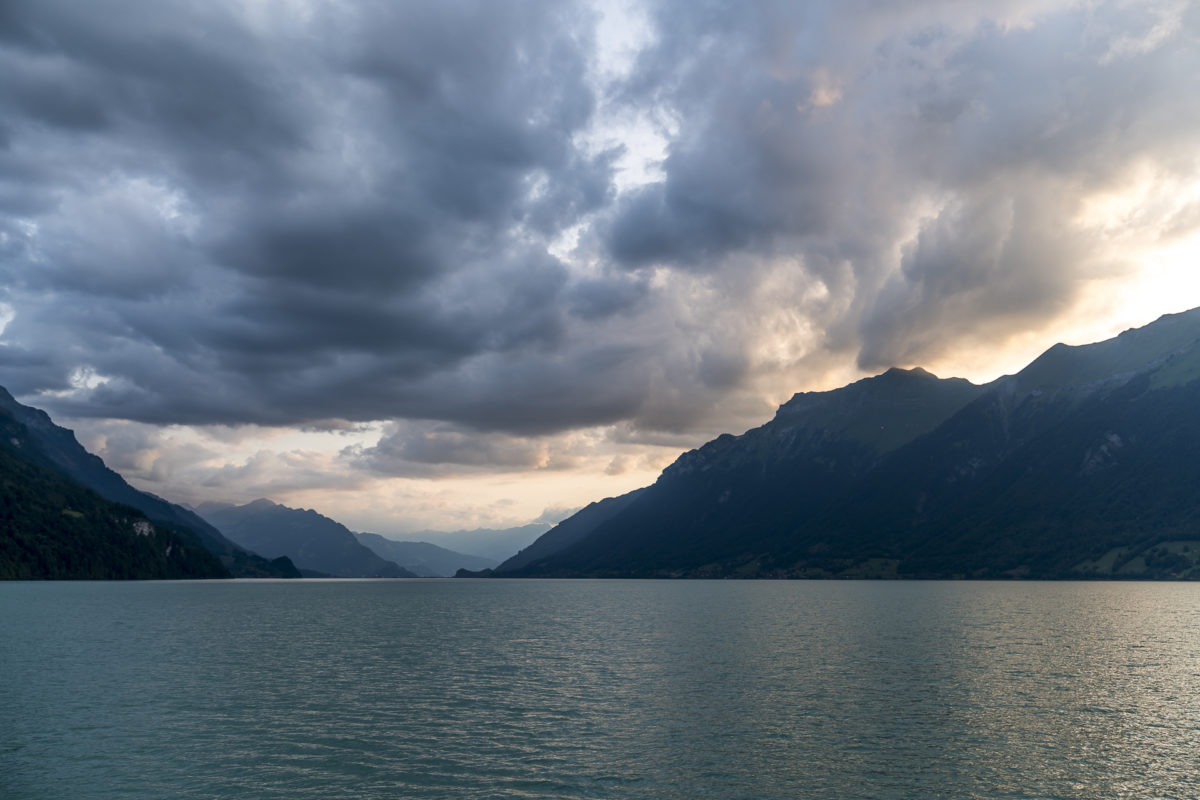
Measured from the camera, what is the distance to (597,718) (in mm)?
68938

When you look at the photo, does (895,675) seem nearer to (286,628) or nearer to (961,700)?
(961,700)

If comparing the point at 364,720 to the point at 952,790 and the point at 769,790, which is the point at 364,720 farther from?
the point at 952,790

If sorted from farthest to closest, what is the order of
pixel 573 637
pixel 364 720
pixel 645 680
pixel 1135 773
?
pixel 573 637
pixel 645 680
pixel 364 720
pixel 1135 773

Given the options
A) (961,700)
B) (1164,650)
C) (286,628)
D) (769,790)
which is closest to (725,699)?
(961,700)

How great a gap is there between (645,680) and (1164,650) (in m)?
93.1

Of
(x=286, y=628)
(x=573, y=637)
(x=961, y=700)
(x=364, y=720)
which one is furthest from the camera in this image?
(x=286, y=628)

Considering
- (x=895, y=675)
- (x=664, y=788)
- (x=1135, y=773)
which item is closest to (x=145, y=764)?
(x=664, y=788)

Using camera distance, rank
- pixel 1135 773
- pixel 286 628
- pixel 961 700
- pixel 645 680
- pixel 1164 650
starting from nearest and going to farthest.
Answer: pixel 1135 773
pixel 961 700
pixel 645 680
pixel 1164 650
pixel 286 628

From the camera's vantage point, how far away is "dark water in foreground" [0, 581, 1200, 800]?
50500mm

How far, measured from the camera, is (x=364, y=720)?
222 feet

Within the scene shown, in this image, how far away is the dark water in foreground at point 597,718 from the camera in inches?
1988

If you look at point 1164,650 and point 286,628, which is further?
point 286,628

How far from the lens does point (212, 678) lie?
9094cm

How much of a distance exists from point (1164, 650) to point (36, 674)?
541ft
